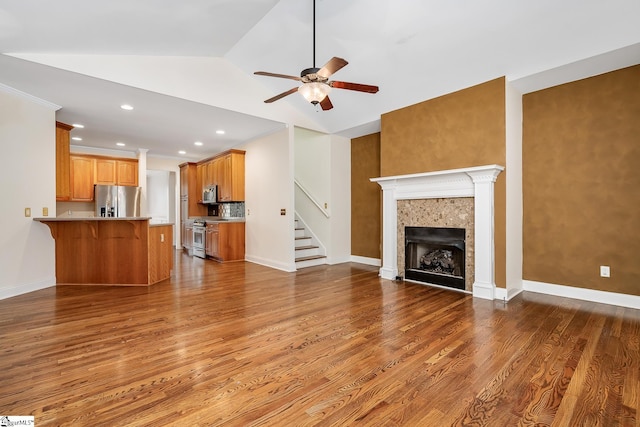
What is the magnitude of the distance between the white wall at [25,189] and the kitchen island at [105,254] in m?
0.18

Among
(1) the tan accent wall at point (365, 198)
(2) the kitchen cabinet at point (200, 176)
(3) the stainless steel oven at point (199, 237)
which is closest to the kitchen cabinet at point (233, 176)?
(3) the stainless steel oven at point (199, 237)

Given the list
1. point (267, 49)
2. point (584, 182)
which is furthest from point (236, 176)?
point (584, 182)

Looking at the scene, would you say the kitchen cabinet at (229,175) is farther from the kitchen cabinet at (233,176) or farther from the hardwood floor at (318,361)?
the hardwood floor at (318,361)

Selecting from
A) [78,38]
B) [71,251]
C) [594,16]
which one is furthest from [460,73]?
[71,251]

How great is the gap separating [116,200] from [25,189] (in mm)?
3046

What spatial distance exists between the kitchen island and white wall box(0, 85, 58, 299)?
0.18 meters

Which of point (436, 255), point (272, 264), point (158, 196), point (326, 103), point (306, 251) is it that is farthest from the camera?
point (158, 196)

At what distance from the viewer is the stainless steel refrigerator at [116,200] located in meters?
6.95

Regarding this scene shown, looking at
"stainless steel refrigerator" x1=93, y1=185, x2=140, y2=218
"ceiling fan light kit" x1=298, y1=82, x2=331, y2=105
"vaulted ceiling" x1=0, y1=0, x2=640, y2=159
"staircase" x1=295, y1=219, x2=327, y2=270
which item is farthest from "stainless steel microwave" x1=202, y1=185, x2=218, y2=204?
"ceiling fan light kit" x1=298, y1=82, x2=331, y2=105

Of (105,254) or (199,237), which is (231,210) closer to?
(199,237)

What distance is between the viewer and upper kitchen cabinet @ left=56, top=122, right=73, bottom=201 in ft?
16.4

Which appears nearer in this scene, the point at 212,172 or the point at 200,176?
the point at 212,172

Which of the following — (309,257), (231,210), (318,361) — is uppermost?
(231,210)

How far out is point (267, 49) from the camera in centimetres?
443
